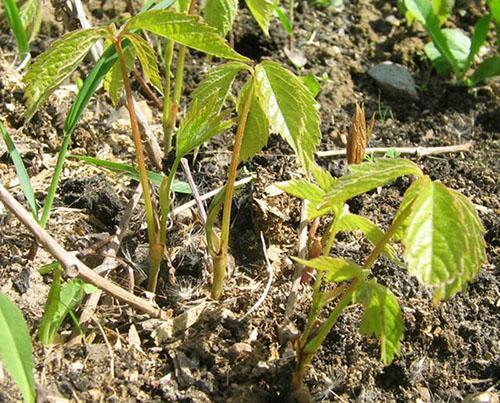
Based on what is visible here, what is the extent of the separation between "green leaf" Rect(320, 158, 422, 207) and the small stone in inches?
47.8

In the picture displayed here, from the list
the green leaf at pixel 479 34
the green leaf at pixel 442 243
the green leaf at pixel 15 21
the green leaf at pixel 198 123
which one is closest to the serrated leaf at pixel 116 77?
the green leaf at pixel 198 123

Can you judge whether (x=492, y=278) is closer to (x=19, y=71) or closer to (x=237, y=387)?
(x=237, y=387)

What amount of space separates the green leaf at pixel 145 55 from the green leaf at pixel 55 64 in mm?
63

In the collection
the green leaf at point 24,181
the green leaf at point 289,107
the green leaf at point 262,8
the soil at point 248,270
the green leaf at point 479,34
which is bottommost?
the soil at point 248,270

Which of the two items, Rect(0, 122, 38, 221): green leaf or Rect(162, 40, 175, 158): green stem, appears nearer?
Rect(0, 122, 38, 221): green leaf

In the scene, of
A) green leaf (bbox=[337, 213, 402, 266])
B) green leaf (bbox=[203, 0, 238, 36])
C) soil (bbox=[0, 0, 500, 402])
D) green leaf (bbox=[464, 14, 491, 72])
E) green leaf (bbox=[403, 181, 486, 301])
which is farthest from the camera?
green leaf (bbox=[464, 14, 491, 72])

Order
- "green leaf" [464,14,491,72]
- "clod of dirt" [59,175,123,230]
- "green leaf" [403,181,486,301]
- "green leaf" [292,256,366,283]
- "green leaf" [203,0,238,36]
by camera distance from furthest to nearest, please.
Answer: "green leaf" [464,14,491,72]
"clod of dirt" [59,175,123,230]
"green leaf" [203,0,238,36]
"green leaf" [292,256,366,283]
"green leaf" [403,181,486,301]

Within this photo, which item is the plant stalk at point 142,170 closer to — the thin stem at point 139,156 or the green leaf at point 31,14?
the thin stem at point 139,156

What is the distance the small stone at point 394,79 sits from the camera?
2.29 meters

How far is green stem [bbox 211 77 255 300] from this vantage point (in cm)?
132

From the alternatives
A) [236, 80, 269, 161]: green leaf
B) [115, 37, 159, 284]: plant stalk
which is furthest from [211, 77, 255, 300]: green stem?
[115, 37, 159, 284]: plant stalk

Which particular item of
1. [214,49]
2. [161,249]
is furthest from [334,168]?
[214,49]

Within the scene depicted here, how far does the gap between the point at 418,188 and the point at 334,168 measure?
853 millimetres

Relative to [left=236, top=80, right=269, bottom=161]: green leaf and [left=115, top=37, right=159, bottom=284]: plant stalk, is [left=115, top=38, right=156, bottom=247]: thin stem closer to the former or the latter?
[left=115, top=37, right=159, bottom=284]: plant stalk
